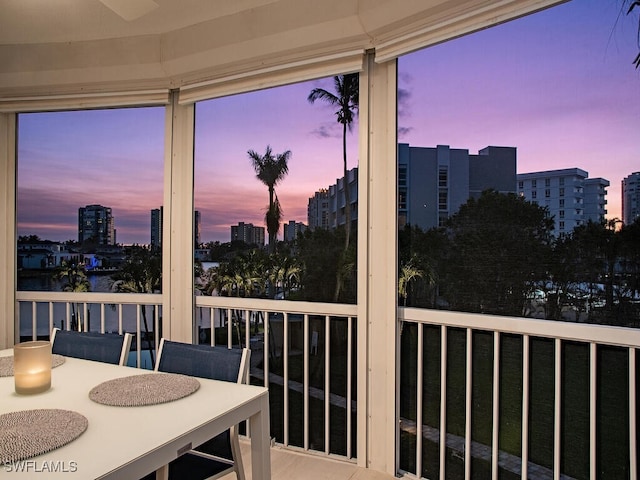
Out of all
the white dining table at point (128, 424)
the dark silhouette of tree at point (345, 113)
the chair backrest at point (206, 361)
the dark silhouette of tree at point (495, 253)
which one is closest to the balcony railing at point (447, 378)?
the dark silhouette of tree at point (495, 253)

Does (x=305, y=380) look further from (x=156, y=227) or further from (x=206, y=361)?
(x=156, y=227)

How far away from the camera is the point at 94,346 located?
7.04 ft

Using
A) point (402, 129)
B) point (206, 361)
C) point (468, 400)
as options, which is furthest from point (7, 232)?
point (468, 400)

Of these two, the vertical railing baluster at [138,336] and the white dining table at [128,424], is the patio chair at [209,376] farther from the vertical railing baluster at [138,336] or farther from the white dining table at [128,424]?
the vertical railing baluster at [138,336]

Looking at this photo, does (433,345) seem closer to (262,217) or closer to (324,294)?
(324,294)

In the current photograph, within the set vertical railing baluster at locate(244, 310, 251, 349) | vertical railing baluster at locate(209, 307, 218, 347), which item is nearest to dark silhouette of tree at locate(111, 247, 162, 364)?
vertical railing baluster at locate(209, 307, 218, 347)

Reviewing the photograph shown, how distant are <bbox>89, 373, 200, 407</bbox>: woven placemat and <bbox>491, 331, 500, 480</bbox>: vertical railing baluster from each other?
4.50 ft

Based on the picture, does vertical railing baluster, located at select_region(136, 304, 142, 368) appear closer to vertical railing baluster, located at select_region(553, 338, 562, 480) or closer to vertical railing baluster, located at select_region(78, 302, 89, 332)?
vertical railing baluster, located at select_region(78, 302, 89, 332)

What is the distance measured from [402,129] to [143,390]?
178 cm

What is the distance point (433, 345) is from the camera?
7.68 feet

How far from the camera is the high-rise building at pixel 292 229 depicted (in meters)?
2.79

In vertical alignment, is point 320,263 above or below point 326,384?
above

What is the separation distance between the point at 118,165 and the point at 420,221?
2.29m

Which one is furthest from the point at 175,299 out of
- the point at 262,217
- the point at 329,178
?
the point at 329,178
